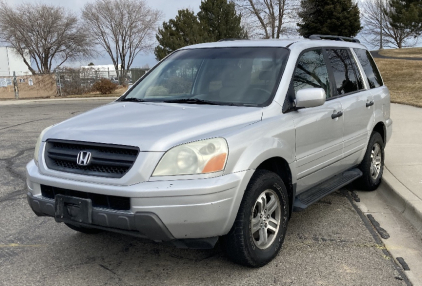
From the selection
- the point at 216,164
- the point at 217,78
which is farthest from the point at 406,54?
the point at 216,164

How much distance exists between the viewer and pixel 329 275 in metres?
3.62

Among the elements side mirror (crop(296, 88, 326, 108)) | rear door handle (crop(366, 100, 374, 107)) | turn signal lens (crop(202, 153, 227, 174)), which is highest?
side mirror (crop(296, 88, 326, 108))

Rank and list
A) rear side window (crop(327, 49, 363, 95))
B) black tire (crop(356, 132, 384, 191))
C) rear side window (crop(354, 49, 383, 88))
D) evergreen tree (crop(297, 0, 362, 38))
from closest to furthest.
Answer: rear side window (crop(327, 49, 363, 95)) < black tire (crop(356, 132, 384, 191)) < rear side window (crop(354, 49, 383, 88)) < evergreen tree (crop(297, 0, 362, 38))

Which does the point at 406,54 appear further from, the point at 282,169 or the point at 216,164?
the point at 216,164

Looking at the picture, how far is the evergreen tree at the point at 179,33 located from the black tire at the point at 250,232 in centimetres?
3400

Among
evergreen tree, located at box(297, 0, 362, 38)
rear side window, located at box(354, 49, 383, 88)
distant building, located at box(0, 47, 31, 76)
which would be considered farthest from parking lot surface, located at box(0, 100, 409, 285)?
distant building, located at box(0, 47, 31, 76)

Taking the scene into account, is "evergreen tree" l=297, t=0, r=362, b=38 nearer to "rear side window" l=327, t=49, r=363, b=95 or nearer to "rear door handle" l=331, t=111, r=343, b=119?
"rear side window" l=327, t=49, r=363, b=95

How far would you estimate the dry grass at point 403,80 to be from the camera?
18172 mm

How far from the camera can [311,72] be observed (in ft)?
15.2

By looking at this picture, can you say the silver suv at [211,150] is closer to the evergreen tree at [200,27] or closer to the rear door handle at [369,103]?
the rear door handle at [369,103]

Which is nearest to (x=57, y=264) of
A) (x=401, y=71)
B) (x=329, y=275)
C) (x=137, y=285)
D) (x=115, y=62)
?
(x=137, y=285)

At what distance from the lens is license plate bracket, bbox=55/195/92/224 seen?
3.28 meters

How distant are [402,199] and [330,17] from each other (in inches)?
1837

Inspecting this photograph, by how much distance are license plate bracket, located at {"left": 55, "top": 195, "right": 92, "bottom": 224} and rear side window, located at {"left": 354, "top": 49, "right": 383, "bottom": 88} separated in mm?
4016
